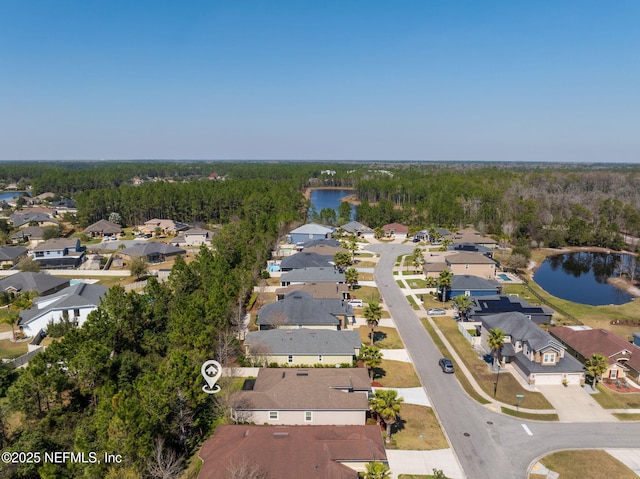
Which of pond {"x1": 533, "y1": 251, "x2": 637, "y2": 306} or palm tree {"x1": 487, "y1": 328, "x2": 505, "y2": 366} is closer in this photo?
palm tree {"x1": 487, "y1": 328, "x2": 505, "y2": 366}

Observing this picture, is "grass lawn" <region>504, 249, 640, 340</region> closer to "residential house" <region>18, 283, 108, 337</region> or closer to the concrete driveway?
the concrete driveway

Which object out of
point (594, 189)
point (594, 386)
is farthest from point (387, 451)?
point (594, 189)

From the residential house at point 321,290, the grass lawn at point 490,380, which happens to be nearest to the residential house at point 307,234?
the residential house at point 321,290

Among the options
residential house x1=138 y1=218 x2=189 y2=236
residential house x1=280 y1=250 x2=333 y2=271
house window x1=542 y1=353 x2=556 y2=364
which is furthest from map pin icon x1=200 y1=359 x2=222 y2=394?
residential house x1=138 y1=218 x2=189 y2=236

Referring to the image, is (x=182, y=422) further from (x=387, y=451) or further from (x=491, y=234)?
(x=491, y=234)

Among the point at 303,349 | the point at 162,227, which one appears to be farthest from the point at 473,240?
the point at 162,227
